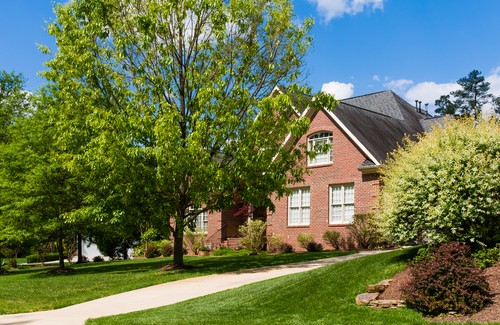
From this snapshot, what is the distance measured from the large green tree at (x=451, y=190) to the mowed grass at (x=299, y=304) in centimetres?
126

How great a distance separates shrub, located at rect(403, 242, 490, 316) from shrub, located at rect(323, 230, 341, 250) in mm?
16449

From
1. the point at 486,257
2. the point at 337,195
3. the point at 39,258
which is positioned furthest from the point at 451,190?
the point at 39,258

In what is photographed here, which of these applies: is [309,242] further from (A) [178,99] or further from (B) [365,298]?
(B) [365,298]

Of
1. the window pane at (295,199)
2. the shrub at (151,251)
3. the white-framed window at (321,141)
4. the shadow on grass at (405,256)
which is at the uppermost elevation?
the white-framed window at (321,141)

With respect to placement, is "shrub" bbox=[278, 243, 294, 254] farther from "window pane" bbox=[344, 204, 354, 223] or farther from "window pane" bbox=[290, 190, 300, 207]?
"window pane" bbox=[344, 204, 354, 223]

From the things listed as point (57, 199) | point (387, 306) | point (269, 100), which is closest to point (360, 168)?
point (269, 100)

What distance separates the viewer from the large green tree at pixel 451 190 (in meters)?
11.7

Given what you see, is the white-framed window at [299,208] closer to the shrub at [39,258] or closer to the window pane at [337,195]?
the window pane at [337,195]

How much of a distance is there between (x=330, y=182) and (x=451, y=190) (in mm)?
16156

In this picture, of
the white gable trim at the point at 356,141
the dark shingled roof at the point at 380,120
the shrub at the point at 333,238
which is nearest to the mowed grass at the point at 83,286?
the shrub at the point at 333,238

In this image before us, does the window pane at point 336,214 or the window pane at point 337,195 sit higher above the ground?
the window pane at point 337,195

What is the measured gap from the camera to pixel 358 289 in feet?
38.8

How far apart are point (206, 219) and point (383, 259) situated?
2247 centimetres

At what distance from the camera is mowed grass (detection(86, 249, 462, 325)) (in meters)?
10.1
